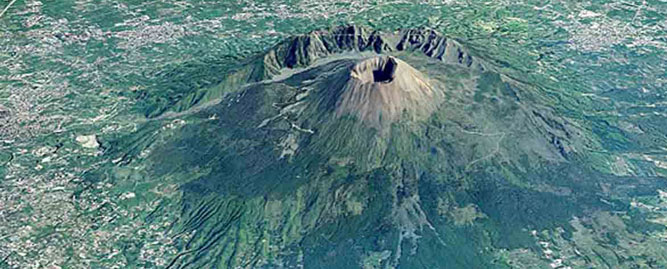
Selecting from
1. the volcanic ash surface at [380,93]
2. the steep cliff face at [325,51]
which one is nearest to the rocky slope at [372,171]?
the volcanic ash surface at [380,93]

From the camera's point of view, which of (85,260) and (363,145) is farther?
(363,145)

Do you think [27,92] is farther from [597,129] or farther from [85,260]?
[597,129]

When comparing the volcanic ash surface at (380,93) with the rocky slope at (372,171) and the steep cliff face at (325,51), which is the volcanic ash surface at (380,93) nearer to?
the rocky slope at (372,171)

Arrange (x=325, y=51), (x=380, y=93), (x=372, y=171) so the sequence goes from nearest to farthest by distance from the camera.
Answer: (x=372, y=171), (x=380, y=93), (x=325, y=51)

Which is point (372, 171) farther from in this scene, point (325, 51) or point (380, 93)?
point (325, 51)

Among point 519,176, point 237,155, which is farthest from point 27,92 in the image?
point 519,176

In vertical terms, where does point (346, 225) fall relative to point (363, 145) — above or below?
below

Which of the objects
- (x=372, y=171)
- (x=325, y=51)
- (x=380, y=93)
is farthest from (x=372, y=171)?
(x=325, y=51)

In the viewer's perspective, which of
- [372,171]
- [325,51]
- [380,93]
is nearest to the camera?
[372,171]
